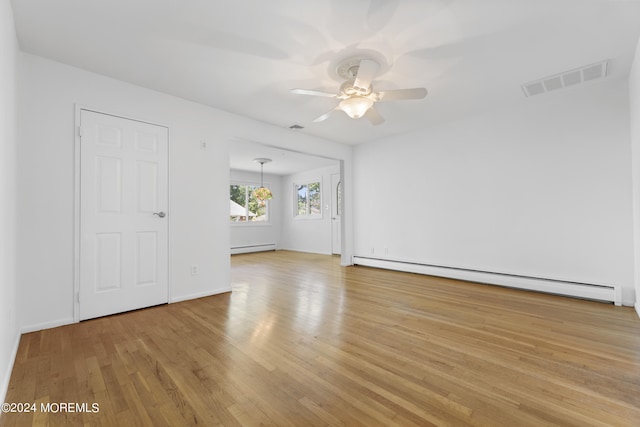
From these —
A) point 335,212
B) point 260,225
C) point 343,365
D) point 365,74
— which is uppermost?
point 365,74

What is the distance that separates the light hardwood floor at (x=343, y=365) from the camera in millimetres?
1463

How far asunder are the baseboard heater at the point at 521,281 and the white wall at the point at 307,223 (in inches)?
116

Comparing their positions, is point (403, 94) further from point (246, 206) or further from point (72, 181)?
point (246, 206)

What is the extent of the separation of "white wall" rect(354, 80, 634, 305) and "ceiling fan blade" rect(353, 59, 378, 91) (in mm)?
2572

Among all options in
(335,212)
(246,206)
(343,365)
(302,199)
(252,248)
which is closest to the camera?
(343,365)

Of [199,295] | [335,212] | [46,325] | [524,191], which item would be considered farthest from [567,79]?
[46,325]

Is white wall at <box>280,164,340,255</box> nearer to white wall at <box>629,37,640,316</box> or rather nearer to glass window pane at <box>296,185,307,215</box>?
glass window pane at <box>296,185,307,215</box>

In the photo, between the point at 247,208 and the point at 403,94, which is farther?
the point at 247,208

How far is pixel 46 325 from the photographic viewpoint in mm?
2617

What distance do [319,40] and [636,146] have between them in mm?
3312

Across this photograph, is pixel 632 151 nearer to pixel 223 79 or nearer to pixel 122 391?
pixel 223 79

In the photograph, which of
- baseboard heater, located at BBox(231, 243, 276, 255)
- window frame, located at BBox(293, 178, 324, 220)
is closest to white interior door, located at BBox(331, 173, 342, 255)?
window frame, located at BBox(293, 178, 324, 220)

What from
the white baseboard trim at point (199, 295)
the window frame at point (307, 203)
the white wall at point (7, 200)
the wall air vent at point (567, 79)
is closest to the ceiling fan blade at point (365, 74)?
the wall air vent at point (567, 79)

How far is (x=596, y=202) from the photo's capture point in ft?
11.0
